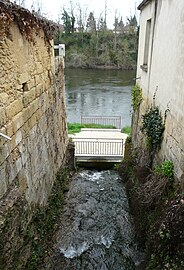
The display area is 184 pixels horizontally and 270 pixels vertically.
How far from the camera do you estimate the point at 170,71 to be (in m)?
5.23

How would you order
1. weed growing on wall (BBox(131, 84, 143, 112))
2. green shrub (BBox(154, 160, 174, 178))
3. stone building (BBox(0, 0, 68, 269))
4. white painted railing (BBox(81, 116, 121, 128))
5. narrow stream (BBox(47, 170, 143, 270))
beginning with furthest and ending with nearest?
white painted railing (BBox(81, 116, 121, 128))
weed growing on wall (BBox(131, 84, 143, 112))
narrow stream (BBox(47, 170, 143, 270))
green shrub (BBox(154, 160, 174, 178))
stone building (BBox(0, 0, 68, 269))

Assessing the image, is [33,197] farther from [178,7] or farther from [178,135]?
[178,7]

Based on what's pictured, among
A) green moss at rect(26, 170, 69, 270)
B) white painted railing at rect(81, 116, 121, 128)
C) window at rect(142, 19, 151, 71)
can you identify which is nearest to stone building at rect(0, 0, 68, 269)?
green moss at rect(26, 170, 69, 270)

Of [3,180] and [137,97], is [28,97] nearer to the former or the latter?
[3,180]

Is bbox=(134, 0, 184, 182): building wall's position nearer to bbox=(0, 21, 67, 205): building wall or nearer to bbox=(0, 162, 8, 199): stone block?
bbox=(0, 21, 67, 205): building wall

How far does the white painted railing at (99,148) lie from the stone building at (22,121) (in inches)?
153

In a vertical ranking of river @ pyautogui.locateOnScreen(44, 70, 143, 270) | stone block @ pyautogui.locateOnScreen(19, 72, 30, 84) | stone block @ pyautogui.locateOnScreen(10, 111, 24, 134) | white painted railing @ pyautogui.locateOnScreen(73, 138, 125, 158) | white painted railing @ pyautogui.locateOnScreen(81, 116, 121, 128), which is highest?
stone block @ pyautogui.locateOnScreen(19, 72, 30, 84)

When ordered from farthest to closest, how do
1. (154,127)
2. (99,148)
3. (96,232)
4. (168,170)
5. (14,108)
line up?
1. (99,148)
2. (154,127)
3. (96,232)
4. (168,170)
5. (14,108)

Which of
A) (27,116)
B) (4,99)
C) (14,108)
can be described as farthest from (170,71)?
(4,99)

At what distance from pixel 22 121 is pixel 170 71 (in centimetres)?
297

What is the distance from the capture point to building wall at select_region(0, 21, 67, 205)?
355 cm

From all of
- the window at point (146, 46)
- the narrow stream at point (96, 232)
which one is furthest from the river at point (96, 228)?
the window at point (146, 46)

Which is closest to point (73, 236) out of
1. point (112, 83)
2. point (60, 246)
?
point (60, 246)

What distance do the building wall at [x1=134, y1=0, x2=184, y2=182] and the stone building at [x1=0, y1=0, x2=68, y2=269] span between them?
251cm
